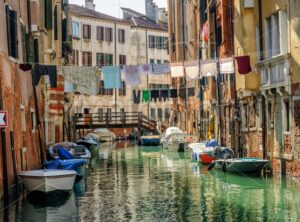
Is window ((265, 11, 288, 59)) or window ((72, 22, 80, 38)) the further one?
window ((72, 22, 80, 38))

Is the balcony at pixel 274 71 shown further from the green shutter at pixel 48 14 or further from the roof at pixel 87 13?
the roof at pixel 87 13

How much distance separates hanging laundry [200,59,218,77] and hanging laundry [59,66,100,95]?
15.3 ft

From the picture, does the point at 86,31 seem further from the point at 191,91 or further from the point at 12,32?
the point at 12,32

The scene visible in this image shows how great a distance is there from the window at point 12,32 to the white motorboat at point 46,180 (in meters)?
4.27

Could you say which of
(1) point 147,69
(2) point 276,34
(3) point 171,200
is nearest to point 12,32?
(3) point 171,200

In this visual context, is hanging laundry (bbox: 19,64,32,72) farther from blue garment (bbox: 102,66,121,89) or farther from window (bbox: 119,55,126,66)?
window (bbox: 119,55,126,66)

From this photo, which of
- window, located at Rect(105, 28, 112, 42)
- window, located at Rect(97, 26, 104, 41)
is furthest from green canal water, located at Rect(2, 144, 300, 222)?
window, located at Rect(105, 28, 112, 42)

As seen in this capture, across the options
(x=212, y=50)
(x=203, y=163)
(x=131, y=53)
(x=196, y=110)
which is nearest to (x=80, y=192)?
(x=203, y=163)

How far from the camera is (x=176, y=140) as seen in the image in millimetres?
45344

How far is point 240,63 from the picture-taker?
79.0ft

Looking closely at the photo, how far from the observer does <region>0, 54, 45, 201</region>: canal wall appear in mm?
18453

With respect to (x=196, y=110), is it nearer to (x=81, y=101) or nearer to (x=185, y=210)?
(x=81, y=101)

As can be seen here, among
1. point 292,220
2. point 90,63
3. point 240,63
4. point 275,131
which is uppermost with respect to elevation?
point 90,63

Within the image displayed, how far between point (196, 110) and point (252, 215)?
3150 cm
